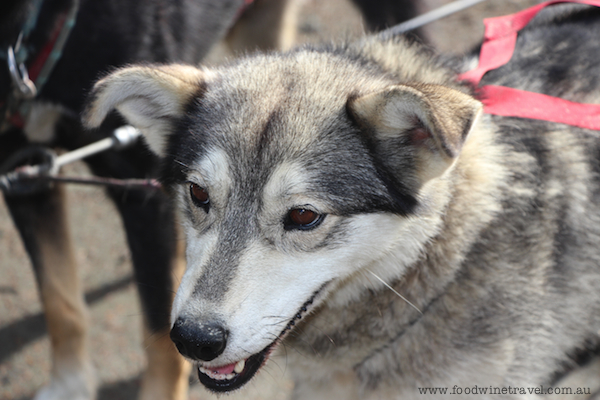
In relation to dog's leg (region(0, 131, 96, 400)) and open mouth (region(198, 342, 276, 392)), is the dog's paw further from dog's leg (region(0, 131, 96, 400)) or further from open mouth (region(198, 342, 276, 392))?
open mouth (region(198, 342, 276, 392))

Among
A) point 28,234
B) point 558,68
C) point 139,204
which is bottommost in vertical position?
point 28,234

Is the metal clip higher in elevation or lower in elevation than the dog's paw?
higher

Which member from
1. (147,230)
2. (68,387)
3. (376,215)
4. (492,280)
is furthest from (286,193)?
(68,387)

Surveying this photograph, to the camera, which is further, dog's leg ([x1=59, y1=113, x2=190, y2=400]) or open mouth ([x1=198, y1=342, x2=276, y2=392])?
dog's leg ([x1=59, y1=113, x2=190, y2=400])

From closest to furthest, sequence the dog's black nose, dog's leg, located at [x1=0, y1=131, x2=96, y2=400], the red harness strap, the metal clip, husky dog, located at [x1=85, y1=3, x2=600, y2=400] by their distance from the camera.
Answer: the dog's black nose
husky dog, located at [x1=85, y1=3, x2=600, y2=400]
the red harness strap
the metal clip
dog's leg, located at [x1=0, y1=131, x2=96, y2=400]

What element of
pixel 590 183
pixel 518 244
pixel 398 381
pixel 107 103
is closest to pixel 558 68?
pixel 590 183

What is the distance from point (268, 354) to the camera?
193 centimetres

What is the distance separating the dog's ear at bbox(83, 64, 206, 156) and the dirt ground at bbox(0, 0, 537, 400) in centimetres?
96

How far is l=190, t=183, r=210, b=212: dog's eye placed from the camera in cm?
195

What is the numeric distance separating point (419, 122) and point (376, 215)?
36 cm

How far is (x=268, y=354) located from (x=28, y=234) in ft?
5.87

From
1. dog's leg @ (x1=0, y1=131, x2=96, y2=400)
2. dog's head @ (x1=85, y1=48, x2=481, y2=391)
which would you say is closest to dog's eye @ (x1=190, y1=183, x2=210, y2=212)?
dog's head @ (x1=85, y1=48, x2=481, y2=391)

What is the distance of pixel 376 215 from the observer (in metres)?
1.89

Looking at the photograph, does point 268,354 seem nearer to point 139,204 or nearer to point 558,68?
point 139,204
